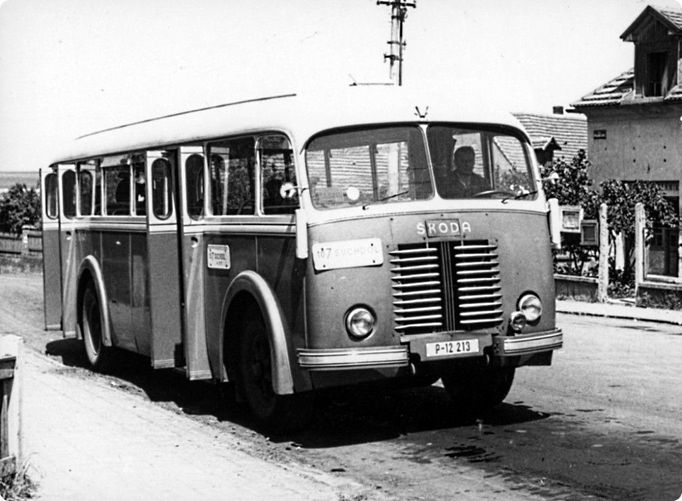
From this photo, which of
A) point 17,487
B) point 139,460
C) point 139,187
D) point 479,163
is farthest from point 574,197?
point 17,487

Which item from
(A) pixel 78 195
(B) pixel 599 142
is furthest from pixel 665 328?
(B) pixel 599 142

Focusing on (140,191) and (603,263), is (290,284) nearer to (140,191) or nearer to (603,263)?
(140,191)

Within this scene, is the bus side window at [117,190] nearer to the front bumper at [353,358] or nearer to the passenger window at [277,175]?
the passenger window at [277,175]

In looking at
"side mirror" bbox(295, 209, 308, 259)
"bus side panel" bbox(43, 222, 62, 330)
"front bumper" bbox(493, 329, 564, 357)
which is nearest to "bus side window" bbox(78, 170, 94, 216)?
"bus side panel" bbox(43, 222, 62, 330)

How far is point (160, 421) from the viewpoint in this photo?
10.0 m

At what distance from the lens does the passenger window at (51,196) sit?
1570 cm

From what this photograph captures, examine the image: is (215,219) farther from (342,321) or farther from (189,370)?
(342,321)

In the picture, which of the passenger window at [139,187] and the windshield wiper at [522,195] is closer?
the windshield wiper at [522,195]

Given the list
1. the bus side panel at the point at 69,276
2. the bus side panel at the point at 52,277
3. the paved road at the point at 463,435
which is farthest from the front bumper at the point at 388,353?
the bus side panel at the point at 52,277

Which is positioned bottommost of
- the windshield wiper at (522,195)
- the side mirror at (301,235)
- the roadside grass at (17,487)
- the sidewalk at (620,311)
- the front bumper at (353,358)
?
the sidewalk at (620,311)

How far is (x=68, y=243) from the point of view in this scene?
15117 mm

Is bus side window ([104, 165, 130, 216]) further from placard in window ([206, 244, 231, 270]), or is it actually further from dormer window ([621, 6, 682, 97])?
dormer window ([621, 6, 682, 97])

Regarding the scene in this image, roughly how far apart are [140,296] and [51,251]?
384cm

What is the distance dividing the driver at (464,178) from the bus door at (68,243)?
6.70 metres
